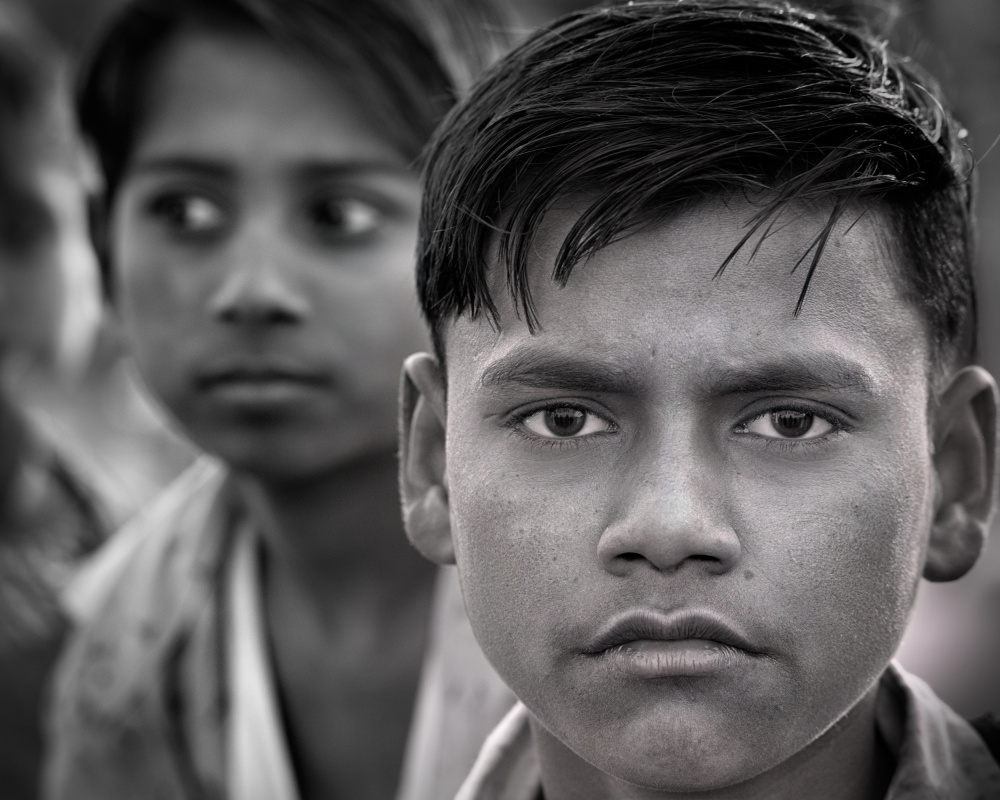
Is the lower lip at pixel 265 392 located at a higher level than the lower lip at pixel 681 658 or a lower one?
higher

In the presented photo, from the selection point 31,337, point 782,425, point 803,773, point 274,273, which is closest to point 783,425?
point 782,425

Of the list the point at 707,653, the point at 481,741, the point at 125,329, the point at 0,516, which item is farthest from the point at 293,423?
the point at 0,516

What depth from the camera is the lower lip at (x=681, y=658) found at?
4.01ft

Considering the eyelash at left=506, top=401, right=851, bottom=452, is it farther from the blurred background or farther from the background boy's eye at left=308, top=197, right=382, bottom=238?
the background boy's eye at left=308, top=197, right=382, bottom=238

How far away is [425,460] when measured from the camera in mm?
1588

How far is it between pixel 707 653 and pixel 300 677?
1.48 meters

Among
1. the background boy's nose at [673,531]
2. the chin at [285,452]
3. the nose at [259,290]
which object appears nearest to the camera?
the background boy's nose at [673,531]

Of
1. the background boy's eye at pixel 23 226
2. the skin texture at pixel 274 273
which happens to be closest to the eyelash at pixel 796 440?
the skin texture at pixel 274 273

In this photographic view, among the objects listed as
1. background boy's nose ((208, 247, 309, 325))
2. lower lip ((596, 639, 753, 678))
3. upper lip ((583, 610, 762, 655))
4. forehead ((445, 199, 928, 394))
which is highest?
background boy's nose ((208, 247, 309, 325))

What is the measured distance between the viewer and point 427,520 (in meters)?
1.56

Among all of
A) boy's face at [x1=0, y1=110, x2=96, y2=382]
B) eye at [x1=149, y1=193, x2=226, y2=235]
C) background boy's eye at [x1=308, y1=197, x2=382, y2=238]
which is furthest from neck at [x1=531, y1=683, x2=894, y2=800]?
boy's face at [x1=0, y1=110, x2=96, y2=382]

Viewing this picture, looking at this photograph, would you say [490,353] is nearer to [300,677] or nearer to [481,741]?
[481,741]

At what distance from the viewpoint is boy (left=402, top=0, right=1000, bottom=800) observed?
1.24 metres

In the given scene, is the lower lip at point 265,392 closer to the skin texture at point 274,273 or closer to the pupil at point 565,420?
the skin texture at point 274,273
